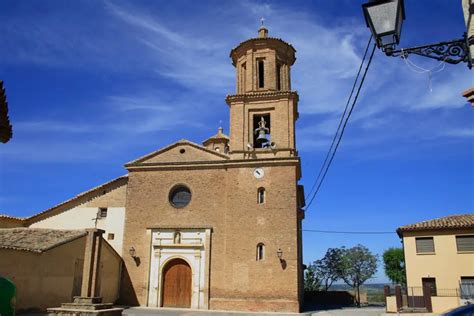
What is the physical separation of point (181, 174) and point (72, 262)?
735 cm

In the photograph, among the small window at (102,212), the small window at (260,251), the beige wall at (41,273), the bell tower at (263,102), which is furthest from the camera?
the small window at (102,212)

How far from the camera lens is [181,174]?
23.8 metres

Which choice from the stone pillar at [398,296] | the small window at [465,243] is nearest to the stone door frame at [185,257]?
the stone pillar at [398,296]

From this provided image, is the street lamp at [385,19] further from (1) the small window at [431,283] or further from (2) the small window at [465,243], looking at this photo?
(2) the small window at [465,243]

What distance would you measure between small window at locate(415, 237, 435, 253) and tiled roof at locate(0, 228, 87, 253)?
18477mm

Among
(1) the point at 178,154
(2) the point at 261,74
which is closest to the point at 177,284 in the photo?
(1) the point at 178,154

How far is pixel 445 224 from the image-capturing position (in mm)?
23484

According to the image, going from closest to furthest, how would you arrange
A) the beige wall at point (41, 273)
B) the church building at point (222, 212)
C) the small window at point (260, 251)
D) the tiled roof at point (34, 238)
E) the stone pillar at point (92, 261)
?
the stone pillar at point (92, 261) < the beige wall at point (41, 273) < the tiled roof at point (34, 238) < the church building at point (222, 212) < the small window at point (260, 251)

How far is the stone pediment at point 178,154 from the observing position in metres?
24.0

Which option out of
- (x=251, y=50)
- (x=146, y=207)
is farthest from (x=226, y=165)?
(x=251, y=50)

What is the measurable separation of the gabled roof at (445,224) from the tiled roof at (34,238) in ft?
59.8

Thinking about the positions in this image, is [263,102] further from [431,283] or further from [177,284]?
[431,283]

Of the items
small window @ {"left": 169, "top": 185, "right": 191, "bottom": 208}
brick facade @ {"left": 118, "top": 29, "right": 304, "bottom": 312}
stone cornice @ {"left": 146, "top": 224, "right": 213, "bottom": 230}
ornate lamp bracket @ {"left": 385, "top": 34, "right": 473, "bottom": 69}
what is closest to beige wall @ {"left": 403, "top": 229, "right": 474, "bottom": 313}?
brick facade @ {"left": 118, "top": 29, "right": 304, "bottom": 312}

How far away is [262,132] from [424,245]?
37.1ft
